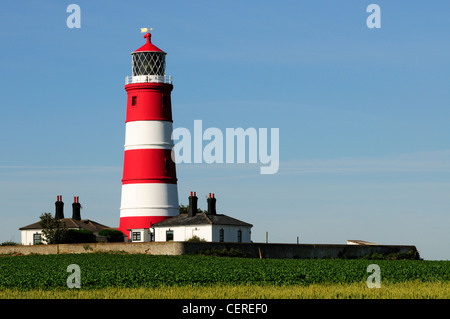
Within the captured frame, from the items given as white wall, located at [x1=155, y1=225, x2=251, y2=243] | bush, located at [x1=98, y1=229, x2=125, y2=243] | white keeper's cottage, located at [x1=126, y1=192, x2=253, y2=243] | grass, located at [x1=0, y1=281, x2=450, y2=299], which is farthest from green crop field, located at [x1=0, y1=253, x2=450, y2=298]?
bush, located at [x1=98, y1=229, x2=125, y2=243]

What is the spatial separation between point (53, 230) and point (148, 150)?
36.0 feet

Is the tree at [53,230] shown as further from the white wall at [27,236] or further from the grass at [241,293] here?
the grass at [241,293]

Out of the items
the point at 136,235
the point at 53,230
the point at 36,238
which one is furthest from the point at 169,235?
the point at 36,238

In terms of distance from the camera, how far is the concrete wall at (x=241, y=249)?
5603 cm

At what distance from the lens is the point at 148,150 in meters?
62.7

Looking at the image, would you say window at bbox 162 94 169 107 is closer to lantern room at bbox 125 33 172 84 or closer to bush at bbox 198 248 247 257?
lantern room at bbox 125 33 172 84

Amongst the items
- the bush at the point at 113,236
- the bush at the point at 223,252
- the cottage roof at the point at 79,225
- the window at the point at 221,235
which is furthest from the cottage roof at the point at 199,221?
the cottage roof at the point at 79,225

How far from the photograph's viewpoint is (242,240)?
6569cm

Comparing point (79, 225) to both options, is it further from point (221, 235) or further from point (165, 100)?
point (165, 100)

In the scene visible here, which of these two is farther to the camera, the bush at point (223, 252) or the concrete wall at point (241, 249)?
the concrete wall at point (241, 249)

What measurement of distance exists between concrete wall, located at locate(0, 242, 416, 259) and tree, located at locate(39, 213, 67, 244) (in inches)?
112

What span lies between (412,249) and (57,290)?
3868cm

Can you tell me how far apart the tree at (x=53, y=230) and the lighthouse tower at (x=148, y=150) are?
18.3ft
